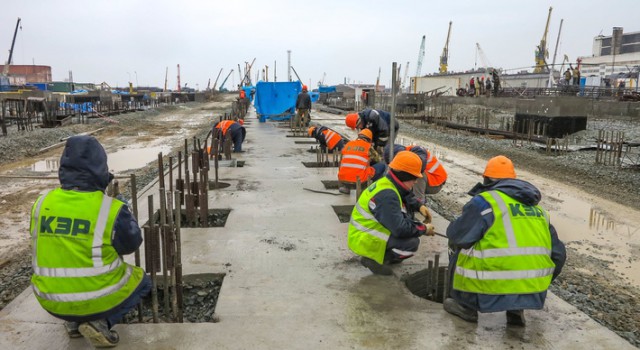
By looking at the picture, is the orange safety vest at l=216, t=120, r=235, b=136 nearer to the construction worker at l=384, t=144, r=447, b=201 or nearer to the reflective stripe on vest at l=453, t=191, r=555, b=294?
the construction worker at l=384, t=144, r=447, b=201

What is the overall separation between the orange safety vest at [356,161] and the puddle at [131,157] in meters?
7.17

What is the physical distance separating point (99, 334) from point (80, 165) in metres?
1.09

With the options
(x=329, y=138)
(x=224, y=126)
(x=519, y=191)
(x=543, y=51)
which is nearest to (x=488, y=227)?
(x=519, y=191)

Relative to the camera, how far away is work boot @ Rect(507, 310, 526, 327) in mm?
3502

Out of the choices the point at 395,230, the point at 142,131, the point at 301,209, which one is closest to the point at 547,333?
the point at 395,230

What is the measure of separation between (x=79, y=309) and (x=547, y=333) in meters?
3.23

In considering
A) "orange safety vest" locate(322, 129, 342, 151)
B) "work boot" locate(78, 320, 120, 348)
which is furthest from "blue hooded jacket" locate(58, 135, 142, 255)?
"orange safety vest" locate(322, 129, 342, 151)

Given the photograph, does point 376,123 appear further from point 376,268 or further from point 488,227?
point 488,227

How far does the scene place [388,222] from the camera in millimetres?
4152

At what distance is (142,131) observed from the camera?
22625 millimetres

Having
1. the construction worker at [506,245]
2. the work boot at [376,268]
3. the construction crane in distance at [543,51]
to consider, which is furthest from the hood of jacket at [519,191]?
the construction crane in distance at [543,51]

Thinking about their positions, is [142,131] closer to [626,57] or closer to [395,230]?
[395,230]

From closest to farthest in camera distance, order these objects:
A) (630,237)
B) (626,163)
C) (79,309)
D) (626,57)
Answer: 1. (79,309)
2. (630,237)
3. (626,163)
4. (626,57)

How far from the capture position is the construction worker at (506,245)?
324 cm
